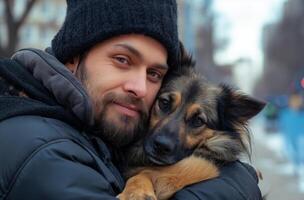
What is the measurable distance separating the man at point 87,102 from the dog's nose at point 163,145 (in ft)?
0.38

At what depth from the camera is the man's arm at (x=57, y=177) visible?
2.28 m

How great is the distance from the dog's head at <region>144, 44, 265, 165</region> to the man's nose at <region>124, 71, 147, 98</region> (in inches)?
19.2

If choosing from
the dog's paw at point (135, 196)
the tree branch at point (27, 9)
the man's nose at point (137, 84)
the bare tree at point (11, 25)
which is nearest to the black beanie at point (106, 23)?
the man's nose at point (137, 84)

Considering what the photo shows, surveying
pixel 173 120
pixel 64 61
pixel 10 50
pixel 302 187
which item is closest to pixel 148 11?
pixel 64 61

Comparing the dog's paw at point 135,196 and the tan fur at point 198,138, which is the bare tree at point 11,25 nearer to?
the tan fur at point 198,138

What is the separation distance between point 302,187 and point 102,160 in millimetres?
10349

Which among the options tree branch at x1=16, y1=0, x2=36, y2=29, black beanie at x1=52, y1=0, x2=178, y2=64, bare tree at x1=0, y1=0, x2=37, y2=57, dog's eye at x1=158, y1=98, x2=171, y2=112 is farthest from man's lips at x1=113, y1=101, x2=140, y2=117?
bare tree at x1=0, y1=0, x2=37, y2=57

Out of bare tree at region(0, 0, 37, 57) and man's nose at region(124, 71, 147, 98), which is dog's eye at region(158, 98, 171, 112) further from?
bare tree at region(0, 0, 37, 57)

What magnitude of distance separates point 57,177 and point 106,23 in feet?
3.23

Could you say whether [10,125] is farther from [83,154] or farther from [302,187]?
[302,187]

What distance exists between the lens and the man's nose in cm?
298

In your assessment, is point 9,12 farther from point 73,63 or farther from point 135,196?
point 135,196

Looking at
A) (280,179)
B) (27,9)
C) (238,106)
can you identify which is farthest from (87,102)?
(280,179)

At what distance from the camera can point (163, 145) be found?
337 centimetres
